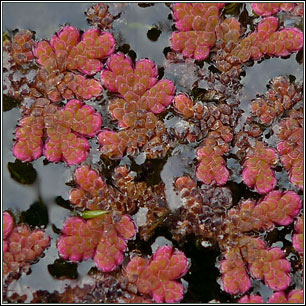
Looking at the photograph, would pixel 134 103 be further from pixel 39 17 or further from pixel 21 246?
pixel 21 246

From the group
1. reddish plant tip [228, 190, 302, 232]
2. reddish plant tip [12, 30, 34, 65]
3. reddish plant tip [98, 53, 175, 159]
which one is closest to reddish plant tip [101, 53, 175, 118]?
reddish plant tip [98, 53, 175, 159]

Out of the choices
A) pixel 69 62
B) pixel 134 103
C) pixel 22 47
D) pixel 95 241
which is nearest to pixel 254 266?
pixel 95 241

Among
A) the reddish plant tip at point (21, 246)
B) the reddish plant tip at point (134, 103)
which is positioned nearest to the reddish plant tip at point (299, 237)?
the reddish plant tip at point (134, 103)

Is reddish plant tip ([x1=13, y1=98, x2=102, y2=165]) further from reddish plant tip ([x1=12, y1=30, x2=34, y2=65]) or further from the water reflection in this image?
the water reflection

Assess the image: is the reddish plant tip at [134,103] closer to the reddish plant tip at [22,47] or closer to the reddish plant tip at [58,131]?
the reddish plant tip at [58,131]

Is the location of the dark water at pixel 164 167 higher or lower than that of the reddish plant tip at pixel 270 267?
higher
